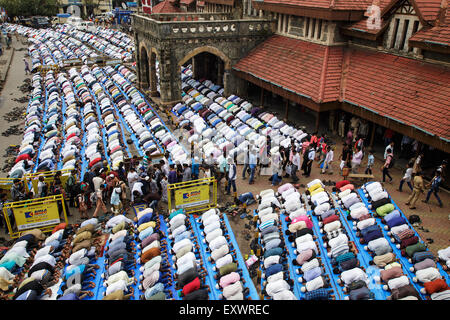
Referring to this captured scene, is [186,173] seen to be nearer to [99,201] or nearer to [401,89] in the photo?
[99,201]

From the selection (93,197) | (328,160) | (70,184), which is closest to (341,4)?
(328,160)

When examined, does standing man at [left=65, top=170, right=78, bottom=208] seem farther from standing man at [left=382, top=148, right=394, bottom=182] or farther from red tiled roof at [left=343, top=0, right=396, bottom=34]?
red tiled roof at [left=343, top=0, right=396, bottom=34]

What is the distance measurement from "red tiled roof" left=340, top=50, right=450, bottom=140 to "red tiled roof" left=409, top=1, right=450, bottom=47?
5.35ft

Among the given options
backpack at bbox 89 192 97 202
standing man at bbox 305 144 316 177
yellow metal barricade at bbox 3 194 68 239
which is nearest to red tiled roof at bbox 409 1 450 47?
standing man at bbox 305 144 316 177

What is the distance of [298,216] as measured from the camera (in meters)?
15.2

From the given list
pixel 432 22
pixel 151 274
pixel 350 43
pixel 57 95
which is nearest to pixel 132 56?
pixel 57 95

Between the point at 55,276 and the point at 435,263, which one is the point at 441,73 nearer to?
the point at 435,263

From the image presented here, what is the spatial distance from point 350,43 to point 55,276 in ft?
77.6

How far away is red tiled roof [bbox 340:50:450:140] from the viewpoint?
A: 18031mm

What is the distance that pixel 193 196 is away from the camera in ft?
55.0

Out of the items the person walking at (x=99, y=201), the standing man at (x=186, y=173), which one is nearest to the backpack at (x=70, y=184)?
the person walking at (x=99, y=201)

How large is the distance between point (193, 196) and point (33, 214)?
717 cm

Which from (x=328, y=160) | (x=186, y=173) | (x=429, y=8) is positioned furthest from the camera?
(x=429, y=8)

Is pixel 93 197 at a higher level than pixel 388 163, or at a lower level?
lower
